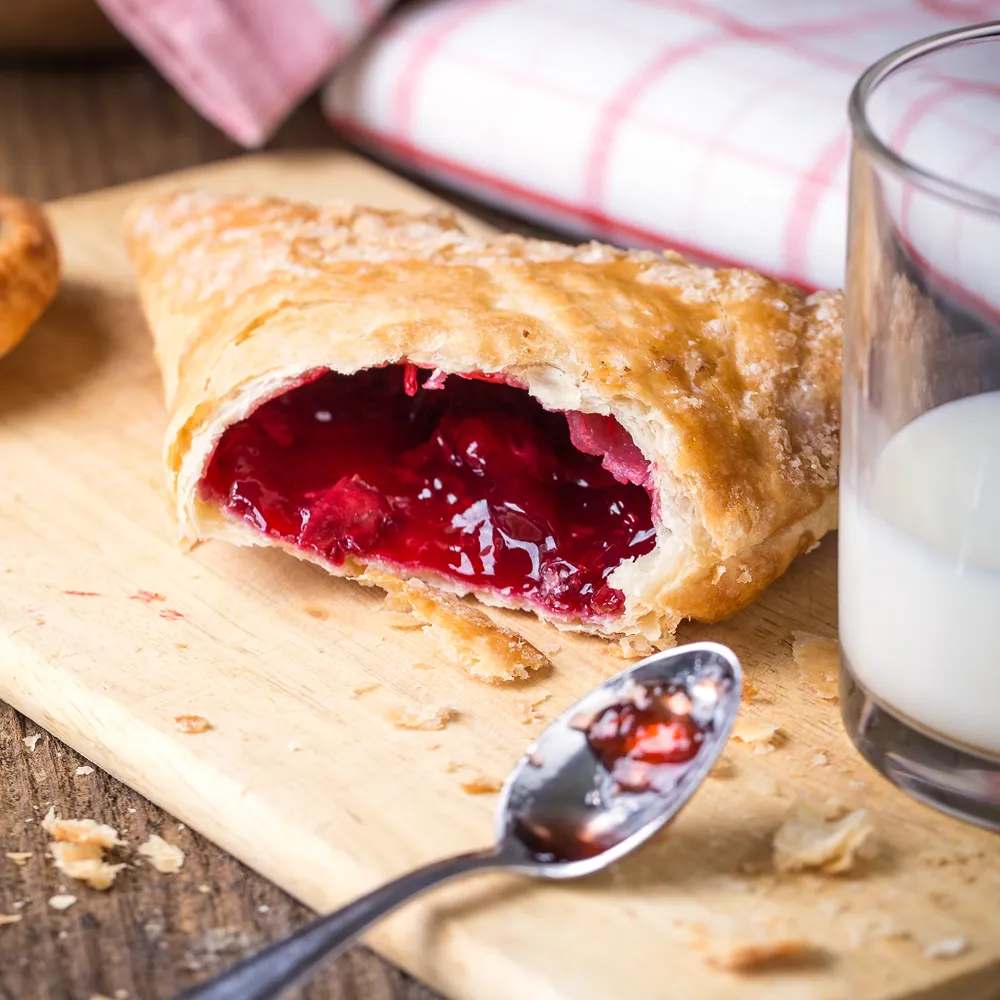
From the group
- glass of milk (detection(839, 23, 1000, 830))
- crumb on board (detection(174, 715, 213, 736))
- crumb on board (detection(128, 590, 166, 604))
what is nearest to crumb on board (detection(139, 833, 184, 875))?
crumb on board (detection(174, 715, 213, 736))

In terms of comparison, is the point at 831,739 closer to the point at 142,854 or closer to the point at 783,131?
the point at 142,854

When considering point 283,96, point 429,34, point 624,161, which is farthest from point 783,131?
point 283,96

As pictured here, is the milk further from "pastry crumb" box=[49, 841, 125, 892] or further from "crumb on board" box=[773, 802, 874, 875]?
"pastry crumb" box=[49, 841, 125, 892]

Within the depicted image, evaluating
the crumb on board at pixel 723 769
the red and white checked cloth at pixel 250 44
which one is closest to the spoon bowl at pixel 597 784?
the crumb on board at pixel 723 769

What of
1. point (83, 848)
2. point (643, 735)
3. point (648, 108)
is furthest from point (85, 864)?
point (648, 108)

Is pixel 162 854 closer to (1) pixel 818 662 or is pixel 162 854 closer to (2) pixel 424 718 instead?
(2) pixel 424 718

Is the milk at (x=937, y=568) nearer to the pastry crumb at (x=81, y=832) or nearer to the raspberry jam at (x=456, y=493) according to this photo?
the raspberry jam at (x=456, y=493)
